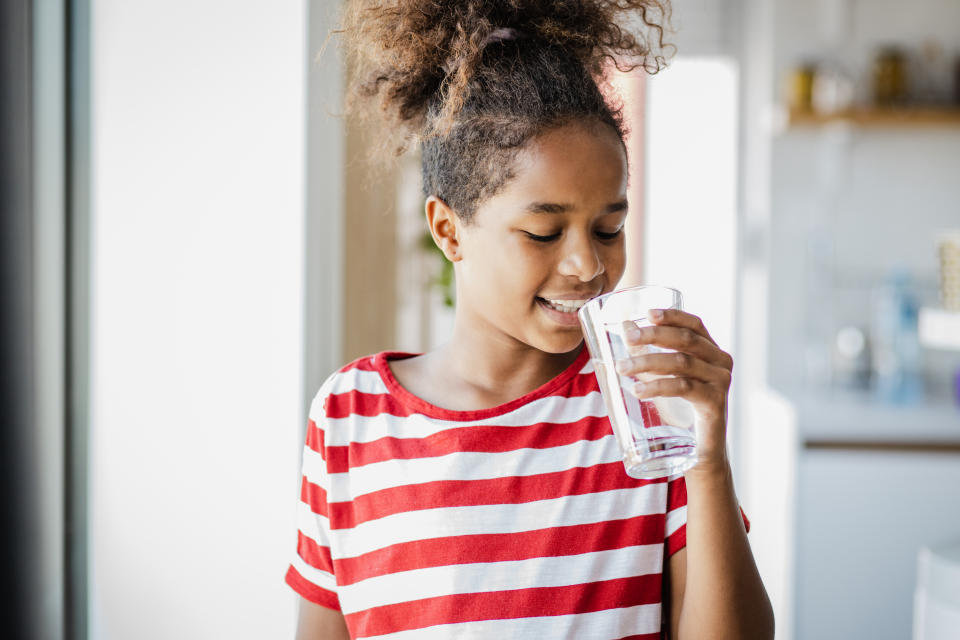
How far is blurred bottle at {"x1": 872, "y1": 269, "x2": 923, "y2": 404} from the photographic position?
101 inches

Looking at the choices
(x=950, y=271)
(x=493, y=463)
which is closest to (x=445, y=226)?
(x=493, y=463)

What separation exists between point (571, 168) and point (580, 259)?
9cm

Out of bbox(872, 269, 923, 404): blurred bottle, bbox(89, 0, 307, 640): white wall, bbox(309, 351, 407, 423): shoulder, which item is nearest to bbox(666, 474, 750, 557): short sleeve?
bbox(309, 351, 407, 423): shoulder

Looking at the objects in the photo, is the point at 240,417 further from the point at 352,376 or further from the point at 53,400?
the point at 352,376

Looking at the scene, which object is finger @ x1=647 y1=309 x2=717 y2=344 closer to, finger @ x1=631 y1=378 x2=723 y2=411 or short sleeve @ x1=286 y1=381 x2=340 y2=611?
finger @ x1=631 y1=378 x2=723 y2=411

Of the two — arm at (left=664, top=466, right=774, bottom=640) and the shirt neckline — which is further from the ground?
the shirt neckline

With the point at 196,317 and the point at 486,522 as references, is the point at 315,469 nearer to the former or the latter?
the point at 486,522

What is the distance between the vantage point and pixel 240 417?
4.20 ft

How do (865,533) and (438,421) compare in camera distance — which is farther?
(865,533)

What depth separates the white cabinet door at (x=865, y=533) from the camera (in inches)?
90.4

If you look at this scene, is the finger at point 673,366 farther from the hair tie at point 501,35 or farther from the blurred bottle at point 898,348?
the blurred bottle at point 898,348

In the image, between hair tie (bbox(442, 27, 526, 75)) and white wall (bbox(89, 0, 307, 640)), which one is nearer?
hair tie (bbox(442, 27, 526, 75))

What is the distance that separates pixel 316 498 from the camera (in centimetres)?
91

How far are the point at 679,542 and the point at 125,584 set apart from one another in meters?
0.86
